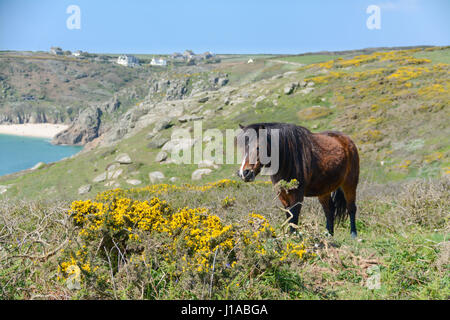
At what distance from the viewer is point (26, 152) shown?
80438 mm

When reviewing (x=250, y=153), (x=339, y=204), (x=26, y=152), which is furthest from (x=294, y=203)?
(x=26, y=152)

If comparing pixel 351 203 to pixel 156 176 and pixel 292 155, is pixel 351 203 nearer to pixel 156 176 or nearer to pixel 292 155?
pixel 292 155

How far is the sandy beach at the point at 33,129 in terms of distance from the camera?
108 meters

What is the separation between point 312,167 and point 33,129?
128675 millimetres

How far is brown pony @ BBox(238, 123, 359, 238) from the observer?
16.1ft

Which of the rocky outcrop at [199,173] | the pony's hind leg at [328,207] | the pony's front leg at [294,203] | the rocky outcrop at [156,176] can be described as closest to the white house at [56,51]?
the rocky outcrop at [156,176]

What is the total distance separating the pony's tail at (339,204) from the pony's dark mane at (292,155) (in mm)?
1647

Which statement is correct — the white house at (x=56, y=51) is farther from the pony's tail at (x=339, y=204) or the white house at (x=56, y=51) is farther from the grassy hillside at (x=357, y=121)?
the pony's tail at (x=339, y=204)

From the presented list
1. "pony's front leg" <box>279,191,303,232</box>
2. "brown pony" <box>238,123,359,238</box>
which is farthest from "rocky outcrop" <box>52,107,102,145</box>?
"pony's front leg" <box>279,191,303,232</box>

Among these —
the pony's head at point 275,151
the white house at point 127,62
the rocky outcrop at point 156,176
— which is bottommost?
the rocky outcrop at point 156,176

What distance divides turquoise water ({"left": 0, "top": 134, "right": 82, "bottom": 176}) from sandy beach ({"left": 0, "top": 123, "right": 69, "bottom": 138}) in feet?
21.9

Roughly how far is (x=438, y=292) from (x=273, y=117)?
24.8 meters

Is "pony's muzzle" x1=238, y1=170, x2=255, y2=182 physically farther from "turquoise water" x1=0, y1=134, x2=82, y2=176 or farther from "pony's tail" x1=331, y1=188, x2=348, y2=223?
"turquoise water" x1=0, y1=134, x2=82, y2=176
